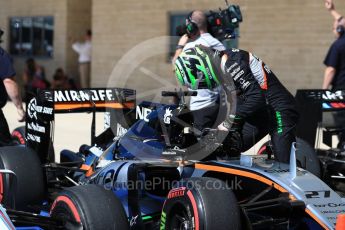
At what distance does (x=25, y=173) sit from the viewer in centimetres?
512

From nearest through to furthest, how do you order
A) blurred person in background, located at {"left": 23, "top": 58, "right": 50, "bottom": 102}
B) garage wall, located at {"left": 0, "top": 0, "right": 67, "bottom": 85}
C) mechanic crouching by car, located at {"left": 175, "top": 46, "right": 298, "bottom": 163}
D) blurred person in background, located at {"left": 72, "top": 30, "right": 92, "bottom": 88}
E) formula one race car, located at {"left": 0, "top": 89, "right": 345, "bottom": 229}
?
formula one race car, located at {"left": 0, "top": 89, "right": 345, "bottom": 229} → mechanic crouching by car, located at {"left": 175, "top": 46, "right": 298, "bottom": 163} → blurred person in background, located at {"left": 23, "top": 58, "right": 50, "bottom": 102} → blurred person in background, located at {"left": 72, "top": 30, "right": 92, "bottom": 88} → garage wall, located at {"left": 0, "top": 0, "right": 67, "bottom": 85}

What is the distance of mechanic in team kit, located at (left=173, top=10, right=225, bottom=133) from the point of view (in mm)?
5343

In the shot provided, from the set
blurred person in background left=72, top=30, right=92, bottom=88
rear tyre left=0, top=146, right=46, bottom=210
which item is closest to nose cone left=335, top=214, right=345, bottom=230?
rear tyre left=0, top=146, right=46, bottom=210

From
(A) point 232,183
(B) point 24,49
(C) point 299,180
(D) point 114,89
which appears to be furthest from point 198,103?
(B) point 24,49

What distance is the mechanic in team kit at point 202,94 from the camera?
17.5 ft

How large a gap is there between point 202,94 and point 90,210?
7.59ft

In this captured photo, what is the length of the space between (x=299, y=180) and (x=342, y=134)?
2939 mm

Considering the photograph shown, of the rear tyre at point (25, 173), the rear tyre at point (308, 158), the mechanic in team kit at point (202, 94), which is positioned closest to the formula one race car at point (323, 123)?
the rear tyre at point (308, 158)

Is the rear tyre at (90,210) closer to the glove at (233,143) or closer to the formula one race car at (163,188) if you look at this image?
the formula one race car at (163,188)

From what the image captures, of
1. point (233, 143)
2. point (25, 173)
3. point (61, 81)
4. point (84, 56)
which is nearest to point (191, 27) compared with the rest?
point (233, 143)

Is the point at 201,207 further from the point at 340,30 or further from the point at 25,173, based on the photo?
the point at 340,30

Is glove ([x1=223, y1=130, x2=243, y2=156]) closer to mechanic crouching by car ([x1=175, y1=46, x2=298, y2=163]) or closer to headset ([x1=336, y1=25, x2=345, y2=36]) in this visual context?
mechanic crouching by car ([x1=175, y1=46, x2=298, y2=163])

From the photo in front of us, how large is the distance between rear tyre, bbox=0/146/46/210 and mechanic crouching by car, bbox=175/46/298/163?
1.33m

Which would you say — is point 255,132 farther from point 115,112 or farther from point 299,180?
point 115,112
